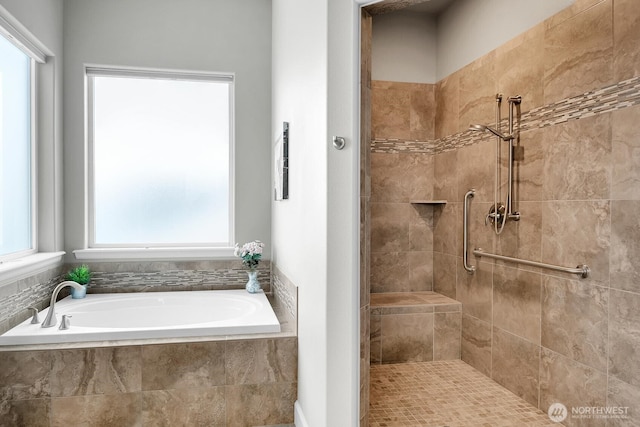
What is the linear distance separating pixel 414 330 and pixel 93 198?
101 inches

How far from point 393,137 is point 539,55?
1.21 metres

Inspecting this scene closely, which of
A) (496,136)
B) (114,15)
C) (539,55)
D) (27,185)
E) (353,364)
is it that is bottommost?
(353,364)

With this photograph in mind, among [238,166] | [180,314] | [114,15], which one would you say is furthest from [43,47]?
[180,314]

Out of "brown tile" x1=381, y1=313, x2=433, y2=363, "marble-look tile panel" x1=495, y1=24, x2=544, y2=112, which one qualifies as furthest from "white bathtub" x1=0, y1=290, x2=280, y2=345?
"marble-look tile panel" x1=495, y1=24, x2=544, y2=112

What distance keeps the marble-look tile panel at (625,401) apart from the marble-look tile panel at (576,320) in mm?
85

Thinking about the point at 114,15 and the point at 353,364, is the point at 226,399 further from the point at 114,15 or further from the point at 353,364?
the point at 114,15

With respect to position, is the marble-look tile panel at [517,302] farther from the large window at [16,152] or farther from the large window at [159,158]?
the large window at [16,152]

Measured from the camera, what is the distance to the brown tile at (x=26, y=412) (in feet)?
7.05

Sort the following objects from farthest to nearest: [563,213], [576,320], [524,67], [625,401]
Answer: [524,67] < [563,213] < [576,320] < [625,401]

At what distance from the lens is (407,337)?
2996 mm

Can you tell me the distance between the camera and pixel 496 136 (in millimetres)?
2711

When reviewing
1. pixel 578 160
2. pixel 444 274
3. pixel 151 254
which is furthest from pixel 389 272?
pixel 151 254

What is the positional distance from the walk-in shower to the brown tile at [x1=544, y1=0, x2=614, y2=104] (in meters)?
0.26

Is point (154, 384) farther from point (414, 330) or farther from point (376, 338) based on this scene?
point (414, 330)
